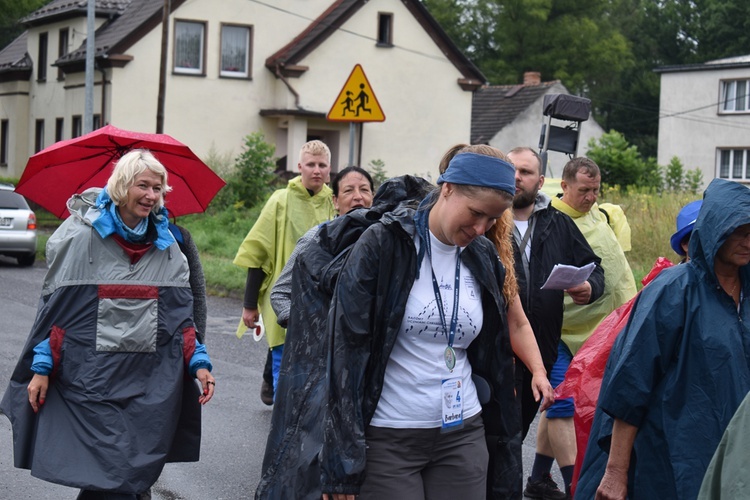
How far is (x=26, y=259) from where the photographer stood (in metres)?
21.8

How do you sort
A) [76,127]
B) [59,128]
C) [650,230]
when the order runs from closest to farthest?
[650,230]
[76,127]
[59,128]

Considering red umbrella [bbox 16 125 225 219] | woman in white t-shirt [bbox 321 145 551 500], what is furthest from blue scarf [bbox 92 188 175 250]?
woman in white t-shirt [bbox 321 145 551 500]

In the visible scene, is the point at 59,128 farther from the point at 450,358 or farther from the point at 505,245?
the point at 450,358

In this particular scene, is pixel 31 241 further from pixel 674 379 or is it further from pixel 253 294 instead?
pixel 674 379

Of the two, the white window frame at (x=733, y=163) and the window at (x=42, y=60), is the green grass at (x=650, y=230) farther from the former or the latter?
the white window frame at (x=733, y=163)

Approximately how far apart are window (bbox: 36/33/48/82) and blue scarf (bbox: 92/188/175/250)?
38698 mm

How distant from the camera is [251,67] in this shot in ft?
124

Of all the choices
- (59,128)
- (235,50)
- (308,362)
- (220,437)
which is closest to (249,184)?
(235,50)

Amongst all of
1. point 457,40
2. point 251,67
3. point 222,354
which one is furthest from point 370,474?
point 457,40

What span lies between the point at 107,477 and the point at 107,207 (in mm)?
1157

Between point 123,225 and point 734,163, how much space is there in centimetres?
5198

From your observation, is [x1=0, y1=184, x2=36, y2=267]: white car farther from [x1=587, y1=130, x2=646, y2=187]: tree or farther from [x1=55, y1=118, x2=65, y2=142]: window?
[x1=55, y1=118, x2=65, y2=142]: window

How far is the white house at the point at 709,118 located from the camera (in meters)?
54.0

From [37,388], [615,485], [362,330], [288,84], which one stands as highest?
[288,84]
